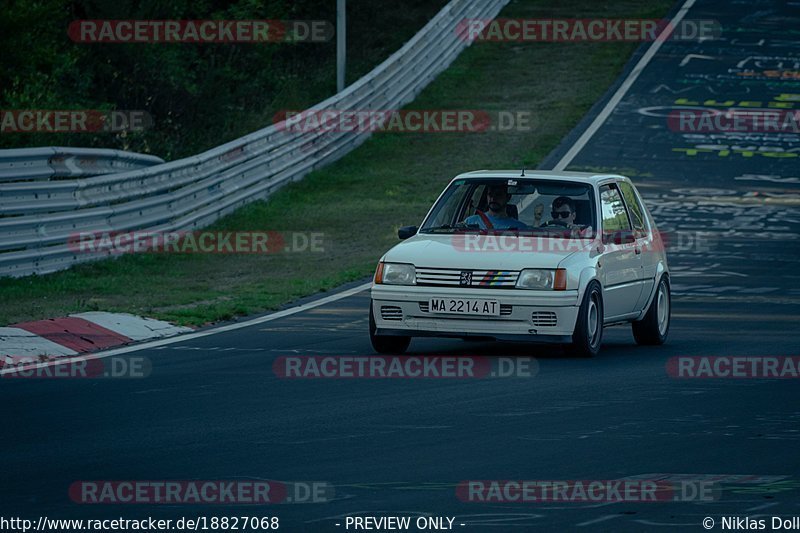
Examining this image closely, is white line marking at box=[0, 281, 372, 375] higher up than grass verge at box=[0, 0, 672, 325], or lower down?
lower down

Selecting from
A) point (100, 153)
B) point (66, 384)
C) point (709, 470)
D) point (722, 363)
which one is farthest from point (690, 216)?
point (709, 470)

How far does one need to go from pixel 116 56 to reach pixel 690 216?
1551 cm

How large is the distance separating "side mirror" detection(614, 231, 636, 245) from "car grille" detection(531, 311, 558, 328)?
59.6 inches

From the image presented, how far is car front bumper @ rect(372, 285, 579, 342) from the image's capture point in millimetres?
12211

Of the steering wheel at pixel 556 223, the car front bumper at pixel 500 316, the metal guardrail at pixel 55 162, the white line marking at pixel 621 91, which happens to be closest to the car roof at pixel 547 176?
the steering wheel at pixel 556 223

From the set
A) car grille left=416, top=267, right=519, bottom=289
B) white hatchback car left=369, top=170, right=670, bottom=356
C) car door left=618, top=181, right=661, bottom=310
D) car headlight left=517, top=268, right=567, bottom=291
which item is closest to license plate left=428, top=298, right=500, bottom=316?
white hatchback car left=369, top=170, right=670, bottom=356

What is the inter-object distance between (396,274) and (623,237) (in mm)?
2299

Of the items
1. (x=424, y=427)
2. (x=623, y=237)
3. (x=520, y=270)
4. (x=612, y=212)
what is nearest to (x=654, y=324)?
(x=623, y=237)

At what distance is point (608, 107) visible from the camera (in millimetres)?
33562

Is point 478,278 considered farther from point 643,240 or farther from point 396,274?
point 643,240

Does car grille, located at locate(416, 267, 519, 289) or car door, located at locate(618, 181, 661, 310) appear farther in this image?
car door, located at locate(618, 181, 661, 310)

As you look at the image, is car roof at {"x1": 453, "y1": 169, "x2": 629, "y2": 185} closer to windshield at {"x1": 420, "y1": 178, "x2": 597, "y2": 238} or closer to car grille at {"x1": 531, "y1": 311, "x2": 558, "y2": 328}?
windshield at {"x1": 420, "y1": 178, "x2": 597, "y2": 238}

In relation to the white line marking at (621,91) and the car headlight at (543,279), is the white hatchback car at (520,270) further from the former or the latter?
the white line marking at (621,91)

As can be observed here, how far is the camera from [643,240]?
47.2 ft
